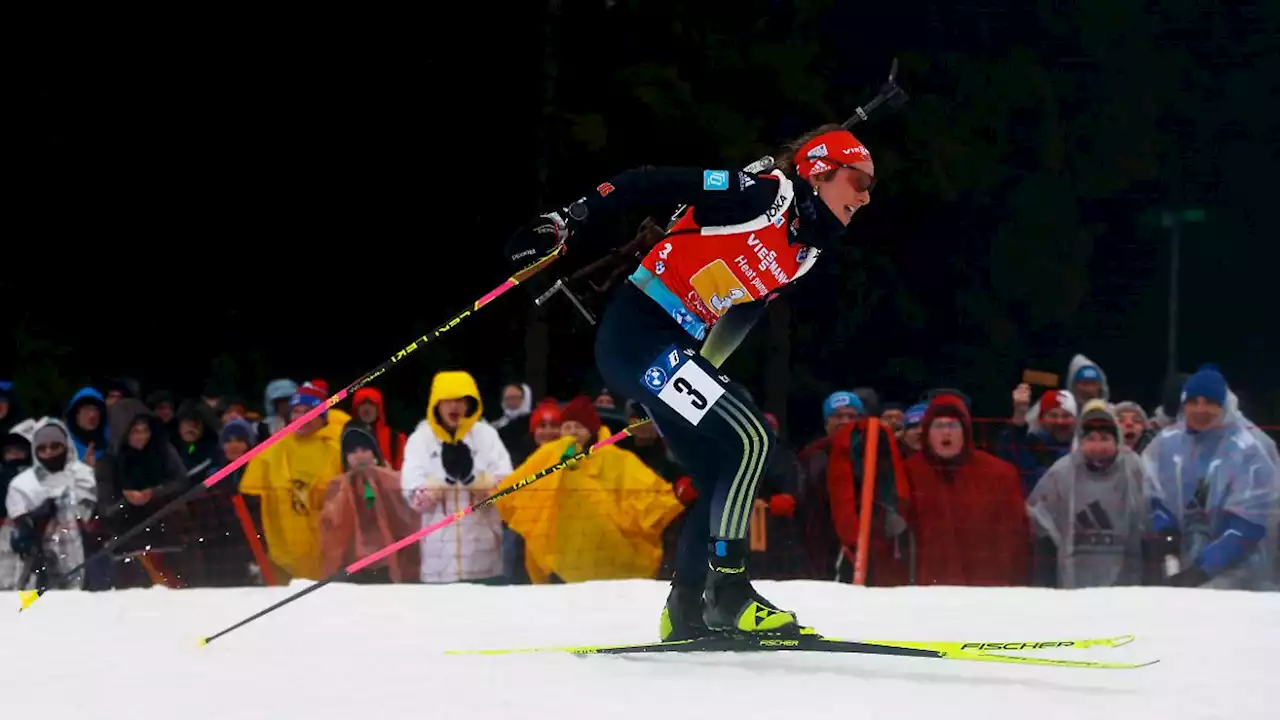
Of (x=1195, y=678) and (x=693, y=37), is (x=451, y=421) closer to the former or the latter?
(x=1195, y=678)

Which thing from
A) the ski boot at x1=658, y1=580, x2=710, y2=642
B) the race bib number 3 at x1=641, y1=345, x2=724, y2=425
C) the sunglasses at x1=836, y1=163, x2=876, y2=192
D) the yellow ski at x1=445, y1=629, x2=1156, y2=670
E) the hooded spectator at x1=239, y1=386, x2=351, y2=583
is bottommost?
the yellow ski at x1=445, y1=629, x2=1156, y2=670

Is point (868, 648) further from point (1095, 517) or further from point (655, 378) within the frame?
point (1095, 517)

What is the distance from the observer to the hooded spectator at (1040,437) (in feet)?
28.9

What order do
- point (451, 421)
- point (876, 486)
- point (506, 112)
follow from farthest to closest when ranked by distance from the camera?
point (506, 112) → point (451, 421) → point (876, 486)

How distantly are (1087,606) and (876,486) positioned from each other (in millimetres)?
1538

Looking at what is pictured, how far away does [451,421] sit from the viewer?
28.5ft

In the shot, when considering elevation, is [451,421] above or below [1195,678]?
above

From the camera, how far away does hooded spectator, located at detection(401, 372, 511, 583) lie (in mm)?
8164

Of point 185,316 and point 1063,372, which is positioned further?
point 1063,372

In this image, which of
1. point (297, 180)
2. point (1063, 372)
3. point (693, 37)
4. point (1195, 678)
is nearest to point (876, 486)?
point (1195, 678)

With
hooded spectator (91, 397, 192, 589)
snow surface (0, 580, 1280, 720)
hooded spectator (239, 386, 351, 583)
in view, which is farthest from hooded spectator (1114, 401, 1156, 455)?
hooded spectator (91, 397, 192, 589)

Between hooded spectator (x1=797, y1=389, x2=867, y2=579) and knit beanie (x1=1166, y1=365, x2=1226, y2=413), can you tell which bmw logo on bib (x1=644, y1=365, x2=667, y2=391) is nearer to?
hooded spectator (x1=797, y1=389, x2=867, y2=579)

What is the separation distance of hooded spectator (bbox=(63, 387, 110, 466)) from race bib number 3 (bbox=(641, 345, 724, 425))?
5.19 m

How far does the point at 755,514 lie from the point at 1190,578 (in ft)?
6.19
